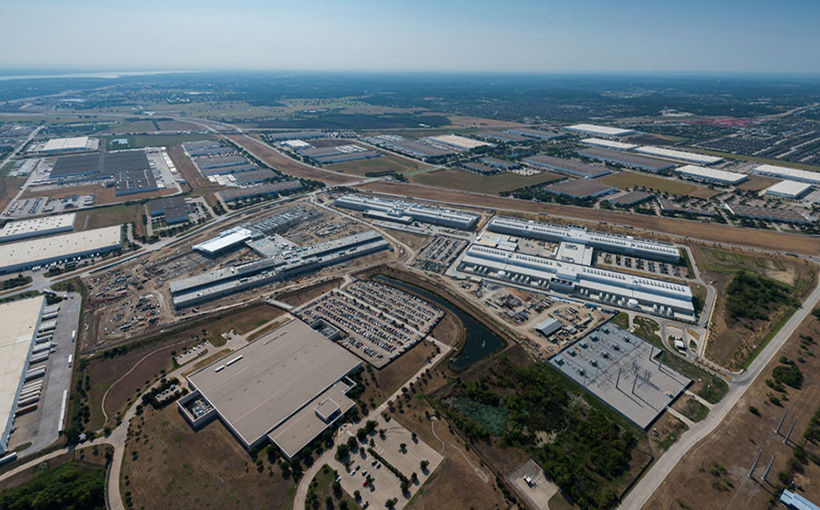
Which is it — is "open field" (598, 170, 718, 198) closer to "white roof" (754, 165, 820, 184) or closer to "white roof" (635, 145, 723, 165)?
"white roof" (635, 145, 723, 165)

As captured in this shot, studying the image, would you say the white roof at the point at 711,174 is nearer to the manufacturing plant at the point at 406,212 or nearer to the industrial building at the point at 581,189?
the industrial building at the point at 581,189

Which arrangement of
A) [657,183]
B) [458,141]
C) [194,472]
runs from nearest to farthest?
[194,472]
[657,183]
[458,141]

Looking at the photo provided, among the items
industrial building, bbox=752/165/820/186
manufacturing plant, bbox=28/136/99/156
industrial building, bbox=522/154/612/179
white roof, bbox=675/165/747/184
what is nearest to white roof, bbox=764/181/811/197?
industrial building, bbox=752/165/820/186

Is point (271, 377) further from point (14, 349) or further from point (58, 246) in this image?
point (58, 246)

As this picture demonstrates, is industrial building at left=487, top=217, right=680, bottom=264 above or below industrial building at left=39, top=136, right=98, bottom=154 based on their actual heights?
below

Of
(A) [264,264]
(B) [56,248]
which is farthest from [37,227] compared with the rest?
(A) [264,264]

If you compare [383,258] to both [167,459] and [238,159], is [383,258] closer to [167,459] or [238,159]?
[167,459]
